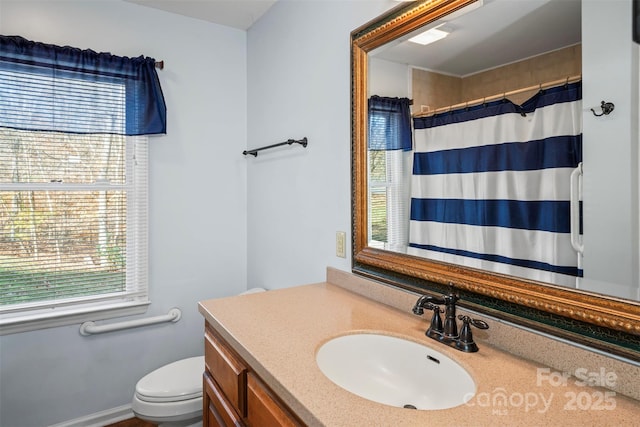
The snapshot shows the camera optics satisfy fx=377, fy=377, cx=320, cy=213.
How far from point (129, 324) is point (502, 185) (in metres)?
2.18

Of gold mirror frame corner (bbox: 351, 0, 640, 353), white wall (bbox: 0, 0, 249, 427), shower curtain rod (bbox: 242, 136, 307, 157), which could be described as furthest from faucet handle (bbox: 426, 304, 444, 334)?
white wall (bbox: 0, 0, 249, 427)

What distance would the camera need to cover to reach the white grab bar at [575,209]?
896 millimetres

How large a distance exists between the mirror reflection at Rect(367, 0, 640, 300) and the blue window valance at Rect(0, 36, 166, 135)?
4.79 ft

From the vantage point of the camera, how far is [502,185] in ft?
3.51

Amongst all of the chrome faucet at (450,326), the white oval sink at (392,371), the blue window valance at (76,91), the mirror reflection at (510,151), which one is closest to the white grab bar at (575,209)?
the mirror reflection at (510,151)

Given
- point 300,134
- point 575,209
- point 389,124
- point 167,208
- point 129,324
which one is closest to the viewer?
point 575,209

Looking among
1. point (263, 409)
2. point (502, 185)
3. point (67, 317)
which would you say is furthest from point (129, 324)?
point (502, 185)

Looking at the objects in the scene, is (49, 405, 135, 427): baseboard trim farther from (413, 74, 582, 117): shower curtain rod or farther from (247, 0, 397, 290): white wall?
(413, 74, 582, 117): shower curtain rod

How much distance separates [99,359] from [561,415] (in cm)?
236

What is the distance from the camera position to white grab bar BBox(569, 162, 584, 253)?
0.90m

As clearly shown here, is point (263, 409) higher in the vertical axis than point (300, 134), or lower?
lower

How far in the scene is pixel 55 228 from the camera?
2.08 m

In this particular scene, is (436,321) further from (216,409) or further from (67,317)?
(67,317)

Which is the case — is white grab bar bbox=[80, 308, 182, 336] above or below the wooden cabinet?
below
